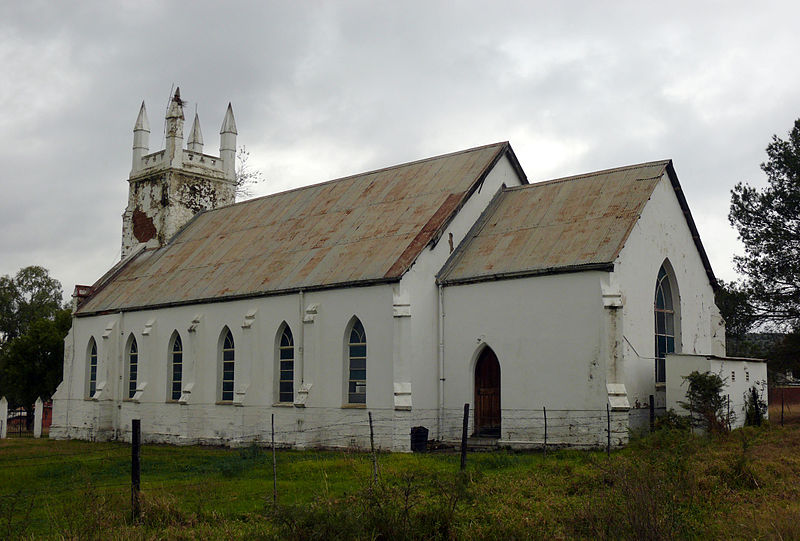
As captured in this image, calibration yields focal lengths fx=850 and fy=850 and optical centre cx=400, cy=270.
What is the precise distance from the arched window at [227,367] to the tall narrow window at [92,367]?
9.66 metres

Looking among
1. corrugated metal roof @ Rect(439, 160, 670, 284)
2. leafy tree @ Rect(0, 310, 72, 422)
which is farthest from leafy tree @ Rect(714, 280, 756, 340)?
leafy tree @ Rect(0, 310, 72, 422)

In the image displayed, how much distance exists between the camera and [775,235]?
122 feet

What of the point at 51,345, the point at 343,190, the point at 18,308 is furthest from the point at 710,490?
the point at 18,308

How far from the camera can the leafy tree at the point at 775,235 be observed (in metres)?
37.0

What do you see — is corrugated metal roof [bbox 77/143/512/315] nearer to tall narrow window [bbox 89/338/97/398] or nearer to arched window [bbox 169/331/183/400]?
tall narrow window [bbox 89/338/97/398]

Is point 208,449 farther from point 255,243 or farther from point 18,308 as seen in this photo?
point 18,308

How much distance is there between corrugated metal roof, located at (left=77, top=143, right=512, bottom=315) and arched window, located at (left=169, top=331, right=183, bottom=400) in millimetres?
1652

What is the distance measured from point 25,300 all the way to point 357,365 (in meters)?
54.7

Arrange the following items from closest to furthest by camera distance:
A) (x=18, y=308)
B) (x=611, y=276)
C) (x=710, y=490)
Result: (x=710, y=490)
(x=611, y=276)
(x=18, y=308)

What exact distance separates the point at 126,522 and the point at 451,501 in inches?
185

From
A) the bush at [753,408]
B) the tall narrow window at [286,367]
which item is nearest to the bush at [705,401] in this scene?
the bush at [753,408]

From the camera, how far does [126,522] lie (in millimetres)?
12242

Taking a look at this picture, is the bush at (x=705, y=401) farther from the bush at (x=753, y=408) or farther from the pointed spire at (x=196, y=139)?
the pointed spire at (x=196, y=139)

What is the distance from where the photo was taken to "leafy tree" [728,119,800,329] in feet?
121
